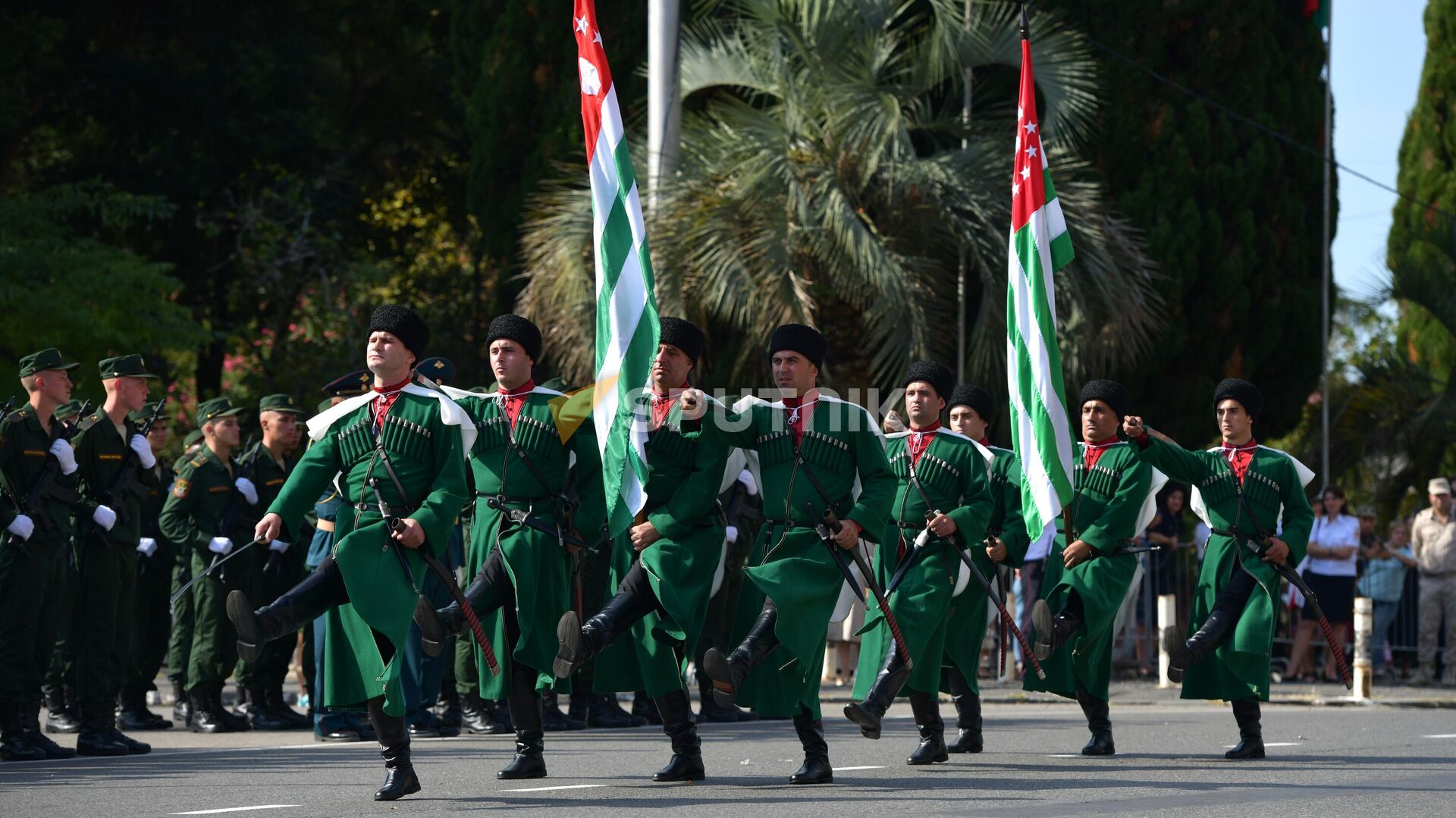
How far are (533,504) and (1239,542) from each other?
390 cm

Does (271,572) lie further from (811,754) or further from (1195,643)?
(1195,643)

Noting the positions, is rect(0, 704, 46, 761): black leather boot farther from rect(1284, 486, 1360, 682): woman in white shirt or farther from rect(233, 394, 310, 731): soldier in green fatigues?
rect(1284, 486, 1360, 682): woman in white shirt

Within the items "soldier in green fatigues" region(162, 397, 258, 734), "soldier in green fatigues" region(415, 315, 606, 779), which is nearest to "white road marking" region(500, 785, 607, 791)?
"soldier in green fatigues" region(415, 315, 606, 779)

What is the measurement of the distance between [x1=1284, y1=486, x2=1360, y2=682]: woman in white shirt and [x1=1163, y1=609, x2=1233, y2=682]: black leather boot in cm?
702

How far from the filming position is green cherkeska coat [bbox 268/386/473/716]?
8.34 metres

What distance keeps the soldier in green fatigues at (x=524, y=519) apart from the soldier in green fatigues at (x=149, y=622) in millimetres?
4388

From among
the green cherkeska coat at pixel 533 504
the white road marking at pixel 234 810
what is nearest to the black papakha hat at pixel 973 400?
the green cherkeska coat at pixel 533 504

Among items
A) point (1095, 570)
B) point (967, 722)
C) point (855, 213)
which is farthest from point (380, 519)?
point (855, 213)

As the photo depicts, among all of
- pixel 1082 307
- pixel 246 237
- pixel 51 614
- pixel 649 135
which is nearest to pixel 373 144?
pixel 246 237

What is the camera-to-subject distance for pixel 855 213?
17.0m

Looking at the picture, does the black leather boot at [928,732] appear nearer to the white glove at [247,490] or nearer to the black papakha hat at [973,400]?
the black papakha hat at [973,400]

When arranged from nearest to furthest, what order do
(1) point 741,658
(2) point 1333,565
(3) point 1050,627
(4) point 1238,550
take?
(1) point 741,658 → (3) point 1050,627 → (4) point 1238,550 → (2) point 1333,565

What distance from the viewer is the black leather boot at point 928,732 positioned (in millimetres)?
9992

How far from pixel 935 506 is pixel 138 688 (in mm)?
5605
